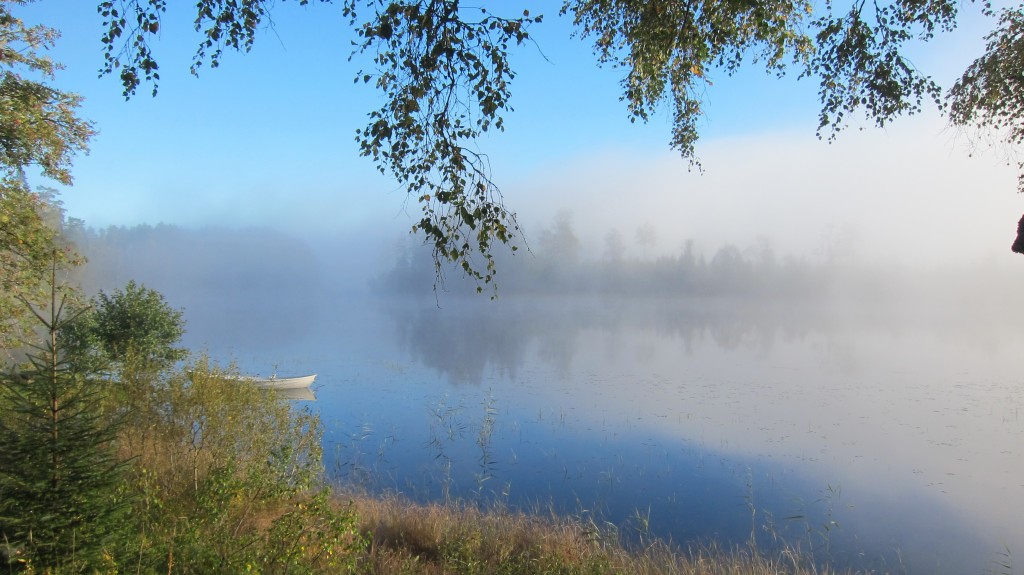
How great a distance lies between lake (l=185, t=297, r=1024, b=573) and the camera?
37.3 feet

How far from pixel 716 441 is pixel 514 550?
10085 mm

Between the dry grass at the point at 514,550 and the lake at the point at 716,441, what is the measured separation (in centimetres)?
111

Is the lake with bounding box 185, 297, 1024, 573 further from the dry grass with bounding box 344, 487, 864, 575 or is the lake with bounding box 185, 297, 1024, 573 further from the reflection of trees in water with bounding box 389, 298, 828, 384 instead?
the dry grass with bounding box 344, 487, 864, 575

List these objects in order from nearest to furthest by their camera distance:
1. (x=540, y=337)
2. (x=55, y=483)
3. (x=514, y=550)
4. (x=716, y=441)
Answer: (x=55, y=483) → (x=514, y=550) → (x=716, y=441) → (x=540, y=337)

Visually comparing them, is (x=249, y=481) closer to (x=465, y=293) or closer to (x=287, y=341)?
(x=287, y=341)

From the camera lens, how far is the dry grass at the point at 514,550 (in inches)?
294

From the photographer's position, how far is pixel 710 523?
11328mm

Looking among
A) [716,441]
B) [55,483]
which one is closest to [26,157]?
[55,483]

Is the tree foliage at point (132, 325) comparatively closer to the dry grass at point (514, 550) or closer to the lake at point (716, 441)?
the lake at point (716, 441)

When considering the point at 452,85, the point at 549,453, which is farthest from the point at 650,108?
the point at 549,453

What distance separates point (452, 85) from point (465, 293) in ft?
407

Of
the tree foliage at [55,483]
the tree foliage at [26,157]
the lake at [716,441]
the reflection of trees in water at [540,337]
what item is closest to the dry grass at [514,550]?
the lake at [716,441]

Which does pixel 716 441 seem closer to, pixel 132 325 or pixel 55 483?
pixel 55 483

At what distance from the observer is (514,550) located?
850 cm
